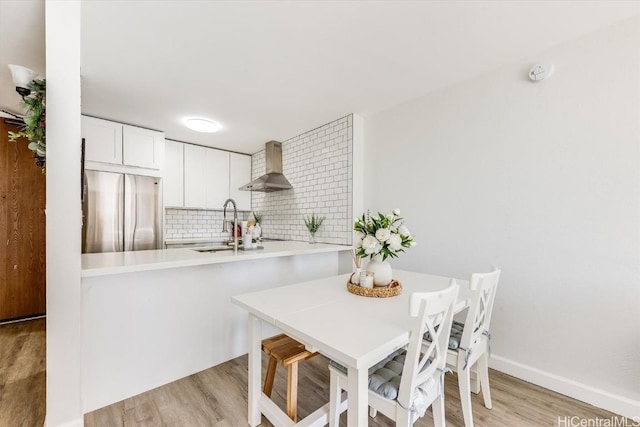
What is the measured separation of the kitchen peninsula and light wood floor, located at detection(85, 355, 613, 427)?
13 cm

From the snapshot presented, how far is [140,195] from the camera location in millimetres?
3471

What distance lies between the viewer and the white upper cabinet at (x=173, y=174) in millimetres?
3906

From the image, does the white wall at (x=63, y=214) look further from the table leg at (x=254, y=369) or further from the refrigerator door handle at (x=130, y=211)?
the refrigerator door handle at (x=130, y=211)

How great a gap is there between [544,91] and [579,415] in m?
2.13

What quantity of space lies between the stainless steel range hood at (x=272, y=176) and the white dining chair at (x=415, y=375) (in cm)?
281

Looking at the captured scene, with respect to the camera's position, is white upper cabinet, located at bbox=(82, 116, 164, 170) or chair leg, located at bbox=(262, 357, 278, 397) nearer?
chair leg, located at bbox=(262, 357, 278, 397)

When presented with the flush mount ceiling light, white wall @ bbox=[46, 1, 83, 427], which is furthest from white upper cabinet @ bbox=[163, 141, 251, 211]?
white wall @ bbox=[46, 1, 83, 427]

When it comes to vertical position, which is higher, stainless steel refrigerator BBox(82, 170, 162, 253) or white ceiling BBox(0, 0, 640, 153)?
white ceiling BBox(0, 0, 640, 153)

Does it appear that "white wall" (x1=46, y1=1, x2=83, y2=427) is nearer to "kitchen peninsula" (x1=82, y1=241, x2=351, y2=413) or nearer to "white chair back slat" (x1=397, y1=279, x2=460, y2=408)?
"kitchen peninsula" (x1=82, y1=241, x2=351, y2=413)

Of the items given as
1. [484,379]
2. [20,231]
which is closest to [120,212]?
[20,231]

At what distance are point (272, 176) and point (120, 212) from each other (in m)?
1.92

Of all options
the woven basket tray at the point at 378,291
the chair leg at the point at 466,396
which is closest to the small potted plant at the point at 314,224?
the woven basket tray at the point at 378,291

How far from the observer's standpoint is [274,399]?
181cm

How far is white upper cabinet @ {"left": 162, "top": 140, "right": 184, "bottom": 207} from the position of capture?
12.8 feet
